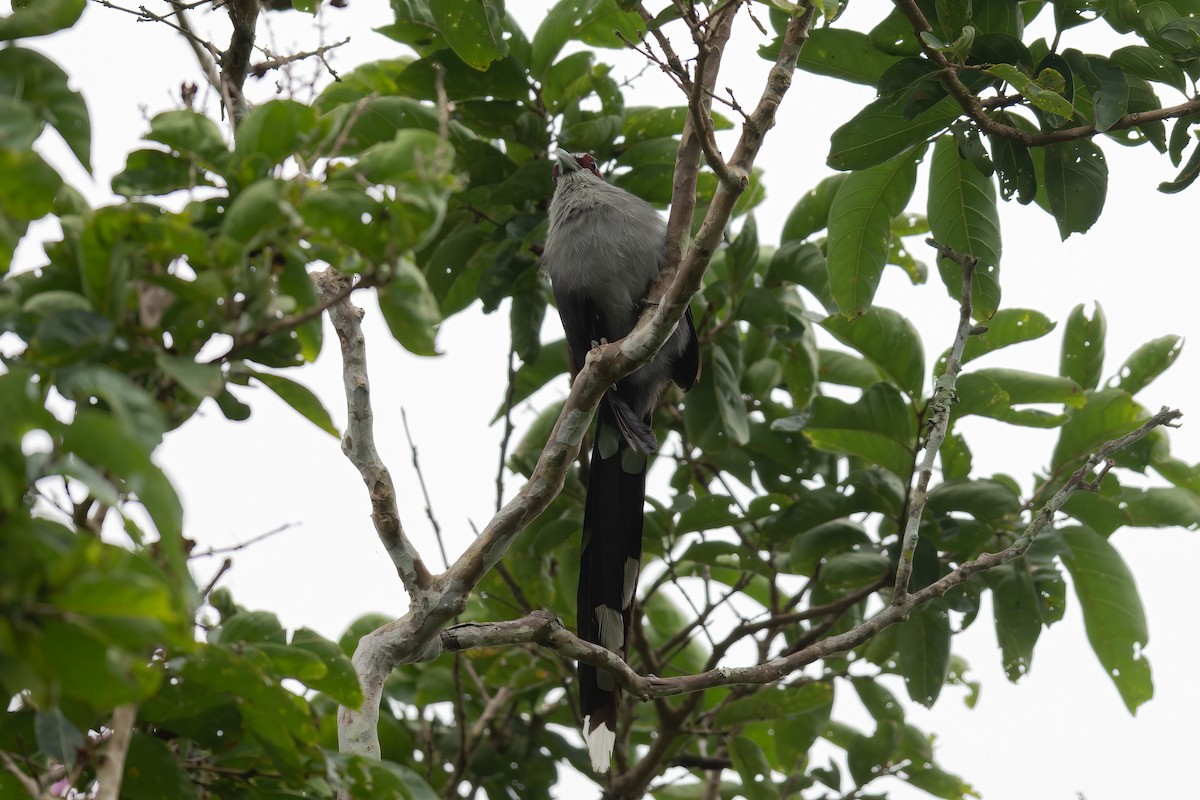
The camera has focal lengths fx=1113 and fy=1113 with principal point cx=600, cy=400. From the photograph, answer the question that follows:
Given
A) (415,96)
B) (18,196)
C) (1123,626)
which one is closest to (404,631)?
(18,196)

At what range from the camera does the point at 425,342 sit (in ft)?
4.66

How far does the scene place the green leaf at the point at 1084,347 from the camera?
11.3 feet

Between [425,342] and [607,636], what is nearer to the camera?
[425,342]

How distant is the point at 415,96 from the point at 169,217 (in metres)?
2.30

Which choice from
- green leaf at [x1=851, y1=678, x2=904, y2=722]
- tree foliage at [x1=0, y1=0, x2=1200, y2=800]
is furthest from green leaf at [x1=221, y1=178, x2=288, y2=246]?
green leaf at [x1=851, y1=678, x2=904, y2=722]

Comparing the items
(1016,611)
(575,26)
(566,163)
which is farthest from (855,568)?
(575,26)

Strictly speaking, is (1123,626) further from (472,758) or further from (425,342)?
(425,342)

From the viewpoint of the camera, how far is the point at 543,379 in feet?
13.2

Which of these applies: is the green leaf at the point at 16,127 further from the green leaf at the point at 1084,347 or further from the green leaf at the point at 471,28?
the green leaf at the point at 1084,347

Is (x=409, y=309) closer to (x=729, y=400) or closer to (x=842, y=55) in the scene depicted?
(x=842, y=55)

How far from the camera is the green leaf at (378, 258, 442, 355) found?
51.1 inches

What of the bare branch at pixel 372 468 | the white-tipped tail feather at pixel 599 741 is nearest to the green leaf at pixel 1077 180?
the bare branch at pixel 372 468

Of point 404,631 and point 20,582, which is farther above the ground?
point 404,631

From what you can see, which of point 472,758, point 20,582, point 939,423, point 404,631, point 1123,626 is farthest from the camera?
point 472,758
